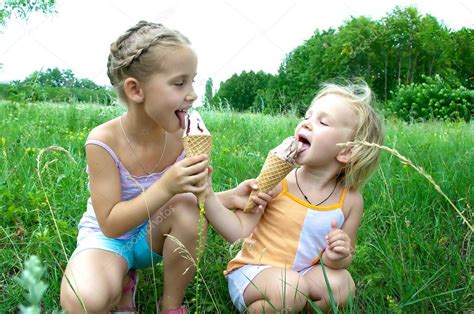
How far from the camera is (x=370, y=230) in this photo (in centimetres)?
267

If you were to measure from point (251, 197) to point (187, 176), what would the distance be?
34 centimetres

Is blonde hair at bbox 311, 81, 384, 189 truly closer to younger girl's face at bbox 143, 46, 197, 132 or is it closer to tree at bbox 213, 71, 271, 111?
younger girl's face at bbox 143, 46, 197, 132

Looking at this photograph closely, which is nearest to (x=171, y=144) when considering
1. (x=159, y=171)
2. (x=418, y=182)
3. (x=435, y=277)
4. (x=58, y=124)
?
(x=159, y=171)

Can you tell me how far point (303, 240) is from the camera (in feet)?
6.50

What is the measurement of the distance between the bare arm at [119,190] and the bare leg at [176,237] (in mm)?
157

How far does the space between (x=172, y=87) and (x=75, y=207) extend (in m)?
1.16

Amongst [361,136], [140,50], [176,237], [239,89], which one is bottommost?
[239,89]

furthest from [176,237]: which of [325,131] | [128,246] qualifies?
[325,131]

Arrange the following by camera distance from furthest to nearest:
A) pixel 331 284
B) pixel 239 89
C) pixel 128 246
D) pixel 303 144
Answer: pixel 239 89
pixel 128 246
pixel 303 144
pixel 331 284

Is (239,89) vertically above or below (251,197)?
below

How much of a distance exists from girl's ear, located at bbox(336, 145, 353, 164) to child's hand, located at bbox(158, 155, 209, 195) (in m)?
0.54

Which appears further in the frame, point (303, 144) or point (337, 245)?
point (303, 144)

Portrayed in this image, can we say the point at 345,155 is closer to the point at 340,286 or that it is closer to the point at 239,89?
the point at 340,286

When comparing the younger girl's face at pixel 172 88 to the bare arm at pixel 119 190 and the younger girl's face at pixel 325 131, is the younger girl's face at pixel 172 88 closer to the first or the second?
the bare arm at pixel 119 190
